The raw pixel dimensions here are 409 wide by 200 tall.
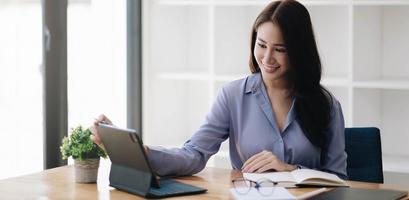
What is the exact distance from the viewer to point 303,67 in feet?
9.31

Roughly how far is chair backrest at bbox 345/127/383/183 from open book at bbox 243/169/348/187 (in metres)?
0.39

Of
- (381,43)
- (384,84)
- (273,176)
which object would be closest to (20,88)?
(273,176)

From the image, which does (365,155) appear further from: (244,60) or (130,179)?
(244,60)

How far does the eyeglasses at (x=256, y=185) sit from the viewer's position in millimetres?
2369

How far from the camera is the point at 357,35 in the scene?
3664 mm

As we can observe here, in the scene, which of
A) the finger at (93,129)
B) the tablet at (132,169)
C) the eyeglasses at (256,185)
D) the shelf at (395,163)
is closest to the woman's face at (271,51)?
the eyeglasses at (256,185)

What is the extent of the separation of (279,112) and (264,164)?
0.29 meters

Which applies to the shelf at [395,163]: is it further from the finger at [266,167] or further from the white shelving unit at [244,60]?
the finger at [266,167]

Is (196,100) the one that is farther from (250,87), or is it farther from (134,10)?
(250,87)

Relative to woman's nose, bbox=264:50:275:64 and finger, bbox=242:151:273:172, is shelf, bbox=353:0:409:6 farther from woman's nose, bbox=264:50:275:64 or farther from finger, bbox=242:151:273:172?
finger, bbox=242:151:273:172

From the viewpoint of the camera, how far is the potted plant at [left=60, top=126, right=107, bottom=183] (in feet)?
8.44

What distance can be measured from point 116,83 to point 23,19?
0.96 m

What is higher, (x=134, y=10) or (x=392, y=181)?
(x=134, y=10)

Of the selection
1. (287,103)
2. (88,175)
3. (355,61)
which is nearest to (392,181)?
(355,61)
